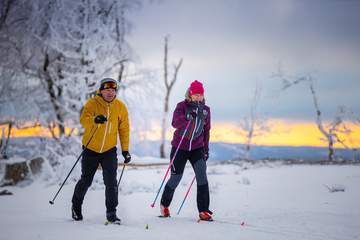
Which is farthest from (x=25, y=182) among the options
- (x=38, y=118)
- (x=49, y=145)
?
(x=38, y=118)

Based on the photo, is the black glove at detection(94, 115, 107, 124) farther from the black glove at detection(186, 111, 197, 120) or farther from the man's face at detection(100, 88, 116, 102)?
the black glove at detection(186, 111, 197, 120)

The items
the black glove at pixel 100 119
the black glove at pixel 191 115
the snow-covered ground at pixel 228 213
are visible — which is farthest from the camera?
the black glove at pixel 191 115

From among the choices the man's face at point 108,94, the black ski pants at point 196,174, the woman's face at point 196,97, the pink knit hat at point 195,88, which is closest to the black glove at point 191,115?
the woman's face at point 196,97

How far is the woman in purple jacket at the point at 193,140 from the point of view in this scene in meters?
5.27

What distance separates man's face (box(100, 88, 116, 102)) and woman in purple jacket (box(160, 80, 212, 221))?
3.24ft

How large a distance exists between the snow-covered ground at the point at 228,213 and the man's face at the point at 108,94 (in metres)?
1.70

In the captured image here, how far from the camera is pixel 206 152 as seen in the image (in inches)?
218

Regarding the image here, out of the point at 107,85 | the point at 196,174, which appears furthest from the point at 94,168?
the point at 196,174

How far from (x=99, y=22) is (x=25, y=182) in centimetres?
698

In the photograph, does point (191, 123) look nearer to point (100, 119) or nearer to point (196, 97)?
point (196, 97)

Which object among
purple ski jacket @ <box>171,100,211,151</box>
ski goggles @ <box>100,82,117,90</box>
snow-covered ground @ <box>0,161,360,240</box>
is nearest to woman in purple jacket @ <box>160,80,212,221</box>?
purple ski jacket @ <box>171,100,211,151</box>

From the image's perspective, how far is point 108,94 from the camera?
16.4ft

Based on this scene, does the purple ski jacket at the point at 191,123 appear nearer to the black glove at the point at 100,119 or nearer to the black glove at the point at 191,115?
the black glove at the point at 191,115

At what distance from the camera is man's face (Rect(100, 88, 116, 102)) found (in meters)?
4.98
